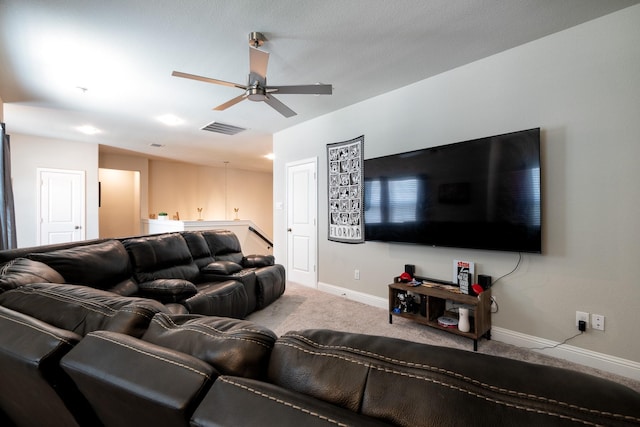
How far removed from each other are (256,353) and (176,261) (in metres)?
2.83

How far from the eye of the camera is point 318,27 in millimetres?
2178

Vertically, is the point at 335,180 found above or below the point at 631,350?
above

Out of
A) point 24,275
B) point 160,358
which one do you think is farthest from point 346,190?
point 160,358

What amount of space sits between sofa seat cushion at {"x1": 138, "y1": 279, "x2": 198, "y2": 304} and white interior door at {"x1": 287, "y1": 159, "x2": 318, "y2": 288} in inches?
87.5

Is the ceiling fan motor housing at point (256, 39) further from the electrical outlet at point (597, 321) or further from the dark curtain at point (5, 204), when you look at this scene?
the electrical outlet at point (597, 321)

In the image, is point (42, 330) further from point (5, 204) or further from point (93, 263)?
point (5, 204)

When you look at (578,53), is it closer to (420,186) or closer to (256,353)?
(420,186)

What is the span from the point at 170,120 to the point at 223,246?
2197 millimetres

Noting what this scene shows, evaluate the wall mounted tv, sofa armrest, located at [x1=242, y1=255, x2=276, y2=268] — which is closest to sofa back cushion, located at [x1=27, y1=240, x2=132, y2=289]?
sofa armrest, located at [x1=242, y1=255, x2=276, y2=268]

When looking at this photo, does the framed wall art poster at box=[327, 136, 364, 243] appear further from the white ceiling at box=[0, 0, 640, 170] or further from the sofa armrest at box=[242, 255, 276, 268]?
the sofa armrest at box=[242, 255, 276, 268]

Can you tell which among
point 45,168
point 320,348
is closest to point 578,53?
point 320,348

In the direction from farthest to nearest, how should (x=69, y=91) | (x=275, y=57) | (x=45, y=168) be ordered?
(x=45, y=168) < (x=69, y=91) < (x=275, y=57)

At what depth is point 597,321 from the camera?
84.0 inches

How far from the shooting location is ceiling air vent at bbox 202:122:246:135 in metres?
4.59
